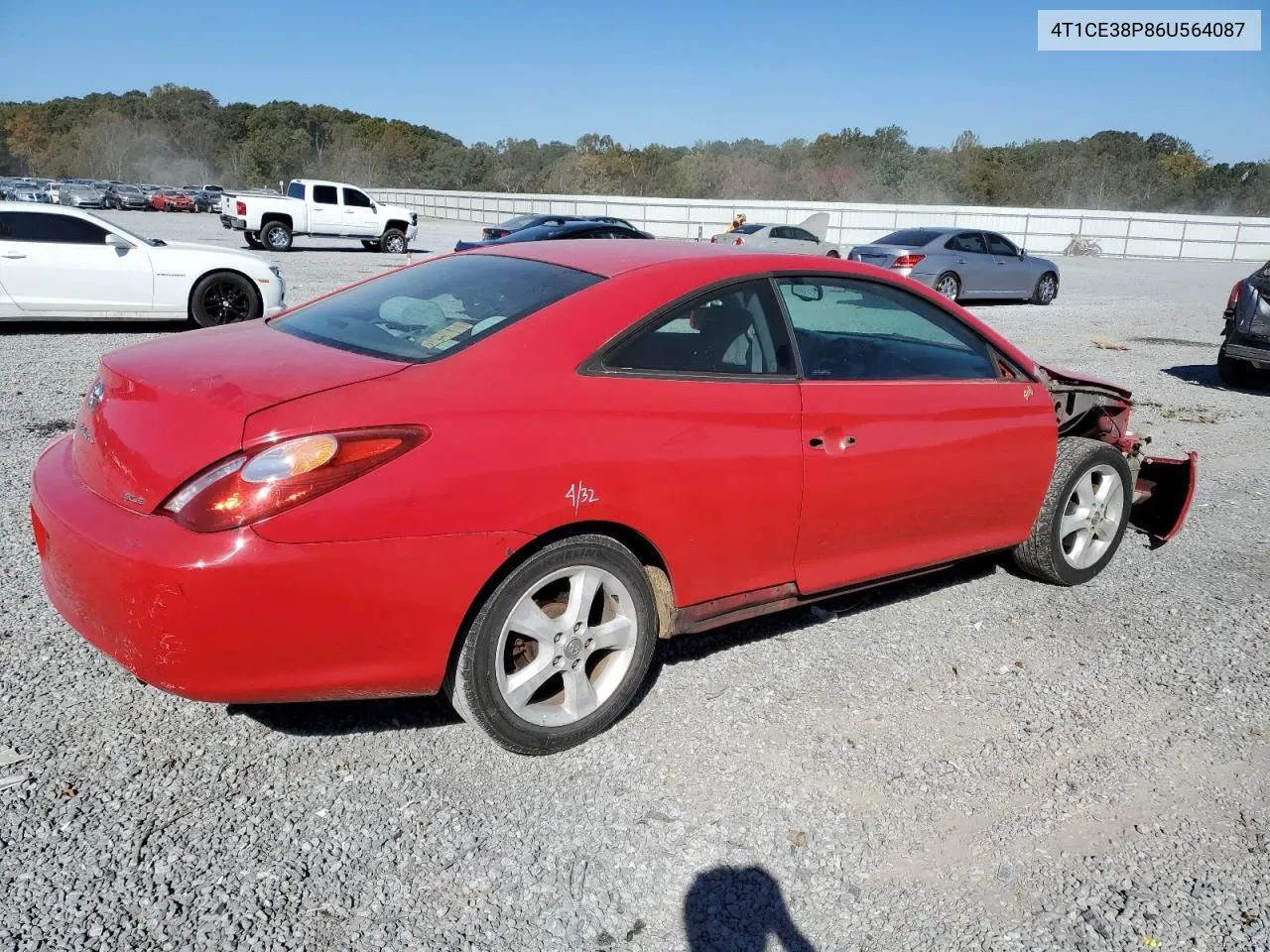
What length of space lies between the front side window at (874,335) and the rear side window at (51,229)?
920 centimetres

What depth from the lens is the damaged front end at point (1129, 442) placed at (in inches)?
196

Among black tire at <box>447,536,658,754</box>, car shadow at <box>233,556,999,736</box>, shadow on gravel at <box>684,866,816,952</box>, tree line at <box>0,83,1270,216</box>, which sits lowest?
shadow on gravel at <box>684,866,816,952</box>

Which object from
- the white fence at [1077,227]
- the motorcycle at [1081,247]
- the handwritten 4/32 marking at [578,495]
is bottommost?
the handwritten 4/32 marking at [578,495]

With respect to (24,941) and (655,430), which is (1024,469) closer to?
(655,430)

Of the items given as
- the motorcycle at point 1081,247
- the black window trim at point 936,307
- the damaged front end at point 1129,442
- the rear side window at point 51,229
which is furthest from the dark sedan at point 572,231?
the motorcycle at point 1081,247

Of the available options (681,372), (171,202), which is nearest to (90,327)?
(681,372)

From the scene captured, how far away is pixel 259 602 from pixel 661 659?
1778 millimetres

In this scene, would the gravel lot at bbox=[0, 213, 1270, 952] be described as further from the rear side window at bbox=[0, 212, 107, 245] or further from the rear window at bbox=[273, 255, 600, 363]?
the rear side window at bbox=[0, 212, 107, 245]

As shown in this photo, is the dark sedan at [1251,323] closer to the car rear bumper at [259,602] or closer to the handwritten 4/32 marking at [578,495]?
the handwritten 4/32 marking at [578,495]

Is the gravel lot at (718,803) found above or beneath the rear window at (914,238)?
beneath

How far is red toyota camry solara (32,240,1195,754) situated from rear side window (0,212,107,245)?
8192mm

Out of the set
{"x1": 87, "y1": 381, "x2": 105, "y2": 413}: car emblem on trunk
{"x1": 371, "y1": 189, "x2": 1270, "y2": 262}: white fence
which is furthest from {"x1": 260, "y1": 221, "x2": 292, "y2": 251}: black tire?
{"x1": 87, "y1": 381, "x2": 105, "y2": 413}: car emblem on trunk

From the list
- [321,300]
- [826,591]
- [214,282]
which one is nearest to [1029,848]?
[826,591]

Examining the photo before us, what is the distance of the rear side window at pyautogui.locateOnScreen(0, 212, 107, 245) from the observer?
10070mm
